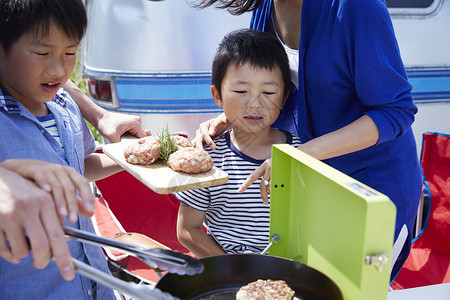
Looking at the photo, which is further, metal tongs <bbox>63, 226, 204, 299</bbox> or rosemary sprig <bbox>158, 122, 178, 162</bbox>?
rosemary sprig <bbox>158, 122, 178, 162</bbox>

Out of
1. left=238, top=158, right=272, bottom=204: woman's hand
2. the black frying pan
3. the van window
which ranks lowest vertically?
the black frying pan

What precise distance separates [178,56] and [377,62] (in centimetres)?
206

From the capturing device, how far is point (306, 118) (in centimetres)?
175

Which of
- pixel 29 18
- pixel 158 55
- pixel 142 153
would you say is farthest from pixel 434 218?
pixel 29 18

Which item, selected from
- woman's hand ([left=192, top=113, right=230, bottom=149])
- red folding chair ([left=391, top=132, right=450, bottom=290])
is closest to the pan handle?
woman's hand ([left=192, top=113, right=230, bottom=149])

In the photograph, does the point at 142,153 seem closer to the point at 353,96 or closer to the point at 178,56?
the point at 353,96

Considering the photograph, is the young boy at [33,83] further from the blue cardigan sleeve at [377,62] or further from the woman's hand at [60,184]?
the blue cardigan sleeve at [377,62]

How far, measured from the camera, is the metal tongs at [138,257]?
2.56ft

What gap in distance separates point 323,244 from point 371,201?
28 centimetres

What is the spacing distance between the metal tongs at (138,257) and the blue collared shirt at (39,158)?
0.55 meters

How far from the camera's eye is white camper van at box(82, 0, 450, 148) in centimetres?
329

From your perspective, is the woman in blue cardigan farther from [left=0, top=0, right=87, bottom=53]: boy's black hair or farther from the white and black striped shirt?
[left=0, top=0, right=87, bottom=53]: boy's black hair

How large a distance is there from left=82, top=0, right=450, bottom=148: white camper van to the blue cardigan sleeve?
1895mm

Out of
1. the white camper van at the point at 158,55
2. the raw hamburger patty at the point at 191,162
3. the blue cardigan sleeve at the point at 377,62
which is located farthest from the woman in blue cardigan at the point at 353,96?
the white camper van at the point at 158,55
